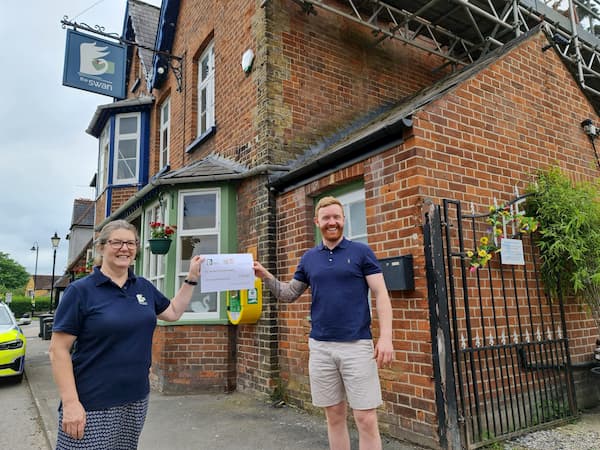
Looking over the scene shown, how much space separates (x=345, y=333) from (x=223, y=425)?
272 cm

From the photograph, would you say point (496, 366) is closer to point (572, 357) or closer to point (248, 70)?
point (572, 357)

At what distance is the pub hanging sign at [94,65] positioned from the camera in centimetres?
875

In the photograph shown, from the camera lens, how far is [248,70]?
21.8 feet

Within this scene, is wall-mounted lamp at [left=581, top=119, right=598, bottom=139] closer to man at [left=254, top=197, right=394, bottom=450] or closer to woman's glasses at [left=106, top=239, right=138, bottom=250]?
man at [left=254, top=197, right=394, bottom=450]

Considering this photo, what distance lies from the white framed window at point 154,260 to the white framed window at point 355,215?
11.2 feet

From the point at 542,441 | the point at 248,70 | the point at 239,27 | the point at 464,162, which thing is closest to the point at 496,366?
the point at 542,441

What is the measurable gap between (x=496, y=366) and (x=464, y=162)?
77.7 inches

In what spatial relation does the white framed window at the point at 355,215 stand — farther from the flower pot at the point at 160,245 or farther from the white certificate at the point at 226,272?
the flower pot at the point at 160,245

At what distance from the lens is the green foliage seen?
14.1ft

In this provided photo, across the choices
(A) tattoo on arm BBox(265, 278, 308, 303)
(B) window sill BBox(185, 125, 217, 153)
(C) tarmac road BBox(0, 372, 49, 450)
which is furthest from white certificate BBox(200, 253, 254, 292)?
(B) window sill BBox(185, 125, 217, 153)

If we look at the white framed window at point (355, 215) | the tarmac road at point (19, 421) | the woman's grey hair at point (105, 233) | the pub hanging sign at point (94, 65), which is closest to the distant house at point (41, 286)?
the pub hanging sign at point (94, 65)

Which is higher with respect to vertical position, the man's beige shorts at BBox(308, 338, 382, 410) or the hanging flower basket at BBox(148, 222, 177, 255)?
the hanging flower basket at BBox(148, 222, 177, 255)

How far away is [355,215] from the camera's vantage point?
4.87 meters

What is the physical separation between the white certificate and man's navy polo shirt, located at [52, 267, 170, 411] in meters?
0.71
